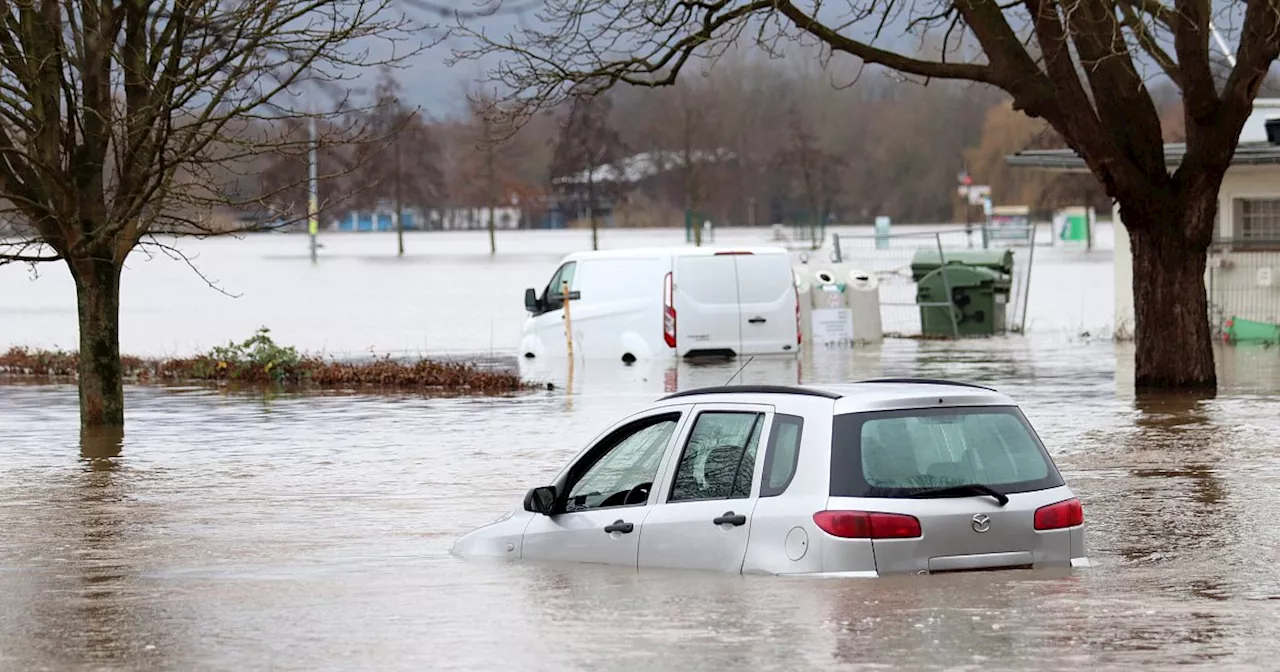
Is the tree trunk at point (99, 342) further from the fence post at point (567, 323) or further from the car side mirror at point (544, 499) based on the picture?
the car side mirror at point (544, 499)

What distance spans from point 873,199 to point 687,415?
132m

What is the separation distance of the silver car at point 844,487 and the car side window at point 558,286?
1888cm

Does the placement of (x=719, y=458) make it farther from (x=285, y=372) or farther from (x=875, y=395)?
(x=285, y=372)

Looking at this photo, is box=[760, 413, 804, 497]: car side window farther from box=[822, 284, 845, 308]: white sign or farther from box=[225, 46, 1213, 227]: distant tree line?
box=[225, 46, 1213, 227]: distant tree line

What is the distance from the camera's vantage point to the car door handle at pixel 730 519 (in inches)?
340

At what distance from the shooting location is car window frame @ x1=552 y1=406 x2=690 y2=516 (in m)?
9.10

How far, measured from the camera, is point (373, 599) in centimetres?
962

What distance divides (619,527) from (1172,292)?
520 inches

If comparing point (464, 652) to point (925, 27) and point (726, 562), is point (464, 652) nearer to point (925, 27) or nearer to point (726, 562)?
point (726, 562)

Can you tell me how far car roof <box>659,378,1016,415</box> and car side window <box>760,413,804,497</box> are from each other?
7.2 inches

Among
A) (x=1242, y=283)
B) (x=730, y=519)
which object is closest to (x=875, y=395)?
(x=730, y=519)

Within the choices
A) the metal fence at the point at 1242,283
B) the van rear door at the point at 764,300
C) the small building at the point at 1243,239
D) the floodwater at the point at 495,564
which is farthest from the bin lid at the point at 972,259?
the floodwater at the point at 495,564

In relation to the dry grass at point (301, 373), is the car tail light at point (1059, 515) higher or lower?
lower

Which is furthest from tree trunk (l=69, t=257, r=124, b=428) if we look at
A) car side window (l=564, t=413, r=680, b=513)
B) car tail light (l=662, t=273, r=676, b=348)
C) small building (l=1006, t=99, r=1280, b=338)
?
small building (l=1006, t=99, r=1280, b=338)
